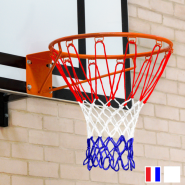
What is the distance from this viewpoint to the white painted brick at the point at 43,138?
6.43 ft

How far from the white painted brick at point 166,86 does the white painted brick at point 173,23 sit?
17.1 inches

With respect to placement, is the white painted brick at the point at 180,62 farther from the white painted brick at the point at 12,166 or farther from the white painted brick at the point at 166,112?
the white painted brick at the point at 12,166

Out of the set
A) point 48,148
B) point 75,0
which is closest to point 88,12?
point 75,0

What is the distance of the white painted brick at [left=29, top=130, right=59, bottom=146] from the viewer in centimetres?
196

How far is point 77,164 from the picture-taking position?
2.07 m

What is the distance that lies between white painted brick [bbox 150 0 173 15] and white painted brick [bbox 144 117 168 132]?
0.81m

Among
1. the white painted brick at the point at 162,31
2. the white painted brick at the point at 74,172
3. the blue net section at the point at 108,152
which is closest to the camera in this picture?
the blue net section at the point at 108,152

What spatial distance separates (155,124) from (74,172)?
690 millimetres

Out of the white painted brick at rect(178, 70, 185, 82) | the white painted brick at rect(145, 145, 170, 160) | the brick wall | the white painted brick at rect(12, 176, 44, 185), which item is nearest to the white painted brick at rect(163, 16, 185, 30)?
the brick wall

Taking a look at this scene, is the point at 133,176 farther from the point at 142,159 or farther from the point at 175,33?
the point at 175,33

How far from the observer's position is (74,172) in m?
2.05

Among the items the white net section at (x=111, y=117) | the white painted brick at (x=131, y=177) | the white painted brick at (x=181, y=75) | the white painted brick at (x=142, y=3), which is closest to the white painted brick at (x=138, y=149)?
the white painted brick at (x=131, y=177)

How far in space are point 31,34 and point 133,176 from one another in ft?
3.59

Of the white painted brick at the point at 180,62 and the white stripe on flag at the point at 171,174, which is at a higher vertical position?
the white painted brick at the point at 180,62
